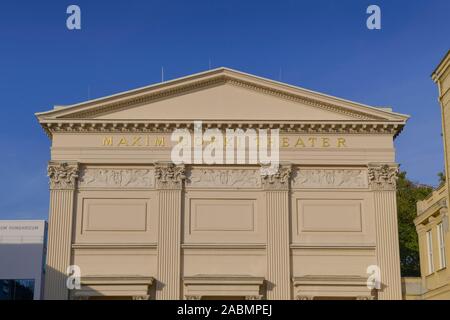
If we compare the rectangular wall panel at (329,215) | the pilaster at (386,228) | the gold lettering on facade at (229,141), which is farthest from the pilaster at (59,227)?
the pilaster at (386,228)

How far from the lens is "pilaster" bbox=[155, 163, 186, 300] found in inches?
1207

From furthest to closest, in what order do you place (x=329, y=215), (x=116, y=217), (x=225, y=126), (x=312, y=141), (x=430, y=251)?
(x=430, y=251)
(x=312, y=141)
(x=225, y=126)
(x=329, y=215)
(x=116, y=217)

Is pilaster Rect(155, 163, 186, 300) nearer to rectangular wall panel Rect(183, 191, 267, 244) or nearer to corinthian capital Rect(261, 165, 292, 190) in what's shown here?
rectangular wall panel Rect(183, 191, 267, 244)

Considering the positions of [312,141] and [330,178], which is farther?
[312,141]

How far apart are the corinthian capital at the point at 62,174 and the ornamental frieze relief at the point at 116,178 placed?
1.53 feet

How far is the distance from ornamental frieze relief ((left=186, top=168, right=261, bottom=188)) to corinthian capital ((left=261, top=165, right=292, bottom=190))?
0.37m

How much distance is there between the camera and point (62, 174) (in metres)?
32.3

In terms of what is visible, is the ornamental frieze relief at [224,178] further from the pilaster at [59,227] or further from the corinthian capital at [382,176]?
the pilaster at [59,227]

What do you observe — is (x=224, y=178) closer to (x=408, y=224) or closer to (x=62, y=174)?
(x=62, y=174)

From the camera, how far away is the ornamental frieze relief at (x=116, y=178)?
32.5 metres

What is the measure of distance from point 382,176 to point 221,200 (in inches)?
309

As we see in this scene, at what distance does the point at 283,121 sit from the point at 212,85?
4041 millimetres

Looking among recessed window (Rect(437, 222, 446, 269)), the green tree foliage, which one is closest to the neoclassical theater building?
recessed window (Rect(437, 222, 446, 269))

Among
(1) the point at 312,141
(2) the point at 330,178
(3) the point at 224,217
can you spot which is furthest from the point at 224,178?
(2) the point at 330,178
